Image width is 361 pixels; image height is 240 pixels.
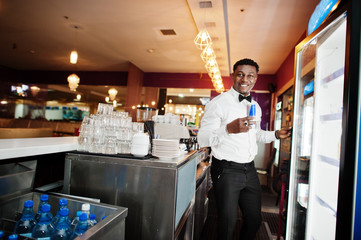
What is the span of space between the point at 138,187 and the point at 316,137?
126 centimetres

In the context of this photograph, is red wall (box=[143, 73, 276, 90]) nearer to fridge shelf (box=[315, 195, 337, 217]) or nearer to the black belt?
the black belt

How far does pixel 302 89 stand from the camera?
1.57 meters

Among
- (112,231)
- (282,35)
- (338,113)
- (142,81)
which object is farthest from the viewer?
(142,81)

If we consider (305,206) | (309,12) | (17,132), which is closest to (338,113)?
(305,206)

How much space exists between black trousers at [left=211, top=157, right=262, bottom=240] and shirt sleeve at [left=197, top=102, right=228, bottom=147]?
0.22 metres

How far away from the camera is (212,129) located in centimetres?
174

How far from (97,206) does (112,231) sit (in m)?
0.22

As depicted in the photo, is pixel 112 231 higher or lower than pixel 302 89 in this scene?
lower

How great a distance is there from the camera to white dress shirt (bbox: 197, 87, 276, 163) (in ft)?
5.55

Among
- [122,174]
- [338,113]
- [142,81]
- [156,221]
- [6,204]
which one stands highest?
[142,81]

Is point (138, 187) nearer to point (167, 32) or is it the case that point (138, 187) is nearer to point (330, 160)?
point (330, 160)

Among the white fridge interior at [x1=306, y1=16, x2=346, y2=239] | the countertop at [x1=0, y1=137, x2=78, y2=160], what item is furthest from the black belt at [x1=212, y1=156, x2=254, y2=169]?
the countertop at [x1=0, y1=137, x2=78, y2=160]

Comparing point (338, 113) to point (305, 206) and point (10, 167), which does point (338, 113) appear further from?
point (10, 167)

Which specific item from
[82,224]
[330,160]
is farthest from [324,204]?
[82,224]
